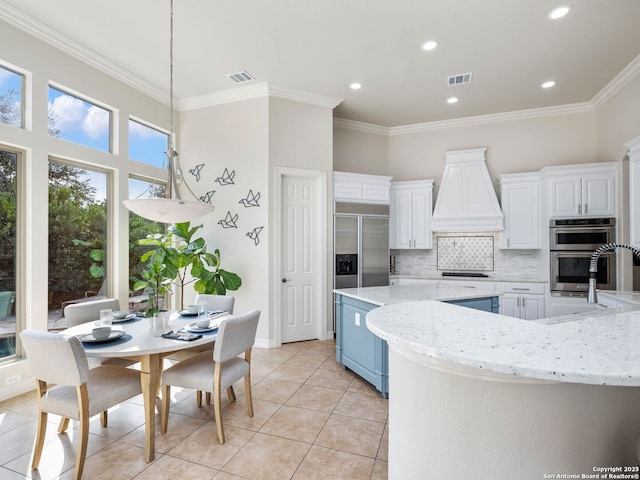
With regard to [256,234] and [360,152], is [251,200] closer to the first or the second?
[256,234]

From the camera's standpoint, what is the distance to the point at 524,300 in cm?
453

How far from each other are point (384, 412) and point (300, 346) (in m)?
1.87

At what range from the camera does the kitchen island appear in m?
0.97

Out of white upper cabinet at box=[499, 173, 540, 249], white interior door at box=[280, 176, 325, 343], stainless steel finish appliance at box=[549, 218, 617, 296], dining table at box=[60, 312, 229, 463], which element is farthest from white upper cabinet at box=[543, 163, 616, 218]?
dining table at box=[60, 312, 229, 463]

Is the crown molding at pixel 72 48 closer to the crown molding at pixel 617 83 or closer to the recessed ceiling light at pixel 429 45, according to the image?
the recessed ceiling light at pixel 429 45

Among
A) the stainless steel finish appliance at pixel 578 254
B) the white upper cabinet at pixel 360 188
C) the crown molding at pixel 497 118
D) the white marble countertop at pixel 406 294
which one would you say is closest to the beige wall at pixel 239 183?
the white upper cabinet at pixel 360 188

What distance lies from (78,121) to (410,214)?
15.4 feet

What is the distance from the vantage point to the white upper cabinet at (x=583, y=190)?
4.21m

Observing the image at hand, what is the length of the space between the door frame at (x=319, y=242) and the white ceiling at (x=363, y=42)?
115 centimetres

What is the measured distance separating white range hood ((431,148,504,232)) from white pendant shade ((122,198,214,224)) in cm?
382

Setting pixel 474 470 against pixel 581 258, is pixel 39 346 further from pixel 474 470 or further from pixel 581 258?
pixel 581 258

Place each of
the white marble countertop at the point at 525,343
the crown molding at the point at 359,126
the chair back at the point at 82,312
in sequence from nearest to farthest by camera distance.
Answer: the white marble countertop at the point at 525,343 → the chair back at the point at 82,312 → the crown molding at the point at 359,126

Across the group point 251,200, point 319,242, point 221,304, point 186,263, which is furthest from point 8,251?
point 319,242

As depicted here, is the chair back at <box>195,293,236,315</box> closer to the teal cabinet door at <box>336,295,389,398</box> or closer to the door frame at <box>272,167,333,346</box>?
the door frame at <box>272,167,333,346</box>
